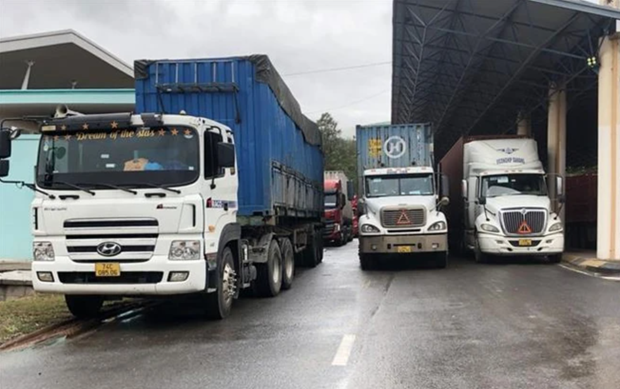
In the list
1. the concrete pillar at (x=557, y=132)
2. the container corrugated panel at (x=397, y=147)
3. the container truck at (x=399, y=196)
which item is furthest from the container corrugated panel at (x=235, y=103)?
the concrete pillar at (x=557, y=132)

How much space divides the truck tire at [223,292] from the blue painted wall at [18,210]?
10.5 metres

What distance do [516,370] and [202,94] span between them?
21.7ft

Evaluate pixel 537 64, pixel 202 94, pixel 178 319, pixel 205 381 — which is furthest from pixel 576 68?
pixel 205 381

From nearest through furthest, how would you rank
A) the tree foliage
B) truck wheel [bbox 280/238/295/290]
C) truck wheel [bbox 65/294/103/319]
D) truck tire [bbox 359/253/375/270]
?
truck wheel [bbox 65/294/103/319] → truck wheel [bbox 280/238/295/290] → truck tire [bbox 359/253/375/270] → the tree foliage

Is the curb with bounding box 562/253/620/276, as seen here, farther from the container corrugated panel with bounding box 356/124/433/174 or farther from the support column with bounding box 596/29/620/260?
the container corrugated panel with bounding box 356/124/433/174

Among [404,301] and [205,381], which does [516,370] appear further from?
[404,301]

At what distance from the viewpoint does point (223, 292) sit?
348 inches

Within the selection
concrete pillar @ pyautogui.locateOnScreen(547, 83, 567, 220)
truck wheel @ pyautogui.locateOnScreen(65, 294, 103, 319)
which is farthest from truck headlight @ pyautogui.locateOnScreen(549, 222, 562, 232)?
truck wheel @ pyautogui.locateOnScreen(65, 294, 103, 319)

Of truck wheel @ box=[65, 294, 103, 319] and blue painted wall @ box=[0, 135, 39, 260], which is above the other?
blue painted wall @ box=[0, 135, 39, 260]

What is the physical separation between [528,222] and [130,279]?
445 inches

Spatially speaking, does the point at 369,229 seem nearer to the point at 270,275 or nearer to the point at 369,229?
the point at 369,229

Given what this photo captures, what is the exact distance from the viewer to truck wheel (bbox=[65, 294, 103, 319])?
9031mm

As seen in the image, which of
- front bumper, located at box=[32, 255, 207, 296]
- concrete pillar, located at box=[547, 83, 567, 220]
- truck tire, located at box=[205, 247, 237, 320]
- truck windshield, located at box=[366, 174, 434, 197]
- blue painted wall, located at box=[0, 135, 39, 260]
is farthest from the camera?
concrete pillar, located at box=[547, 83, 567, 220]

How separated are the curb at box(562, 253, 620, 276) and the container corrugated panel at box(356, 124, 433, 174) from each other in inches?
A: 183
